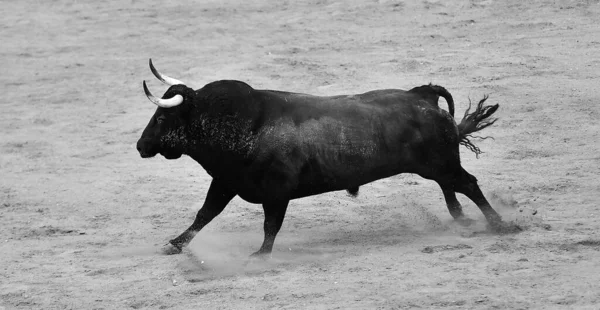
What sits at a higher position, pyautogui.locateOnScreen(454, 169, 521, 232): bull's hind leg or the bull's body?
the bull's body

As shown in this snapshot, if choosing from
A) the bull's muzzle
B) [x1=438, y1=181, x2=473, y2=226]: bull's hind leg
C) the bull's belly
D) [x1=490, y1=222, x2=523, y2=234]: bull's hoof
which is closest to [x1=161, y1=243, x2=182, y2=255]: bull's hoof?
the bull's muzzle

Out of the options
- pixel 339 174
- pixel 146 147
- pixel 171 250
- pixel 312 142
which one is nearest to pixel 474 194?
pixel 339 174

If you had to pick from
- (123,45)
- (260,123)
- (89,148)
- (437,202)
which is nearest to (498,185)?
(437,202)

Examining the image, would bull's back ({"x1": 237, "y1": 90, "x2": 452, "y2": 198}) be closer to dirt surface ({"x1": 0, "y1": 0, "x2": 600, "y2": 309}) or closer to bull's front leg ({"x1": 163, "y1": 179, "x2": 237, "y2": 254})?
bull's front leg ({"x1": 163, "y1": 179, "x2": 237, "y2": 254})

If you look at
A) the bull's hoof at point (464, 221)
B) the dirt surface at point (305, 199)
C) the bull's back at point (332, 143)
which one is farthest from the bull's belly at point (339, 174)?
the bull's hoof at point (464, 221)

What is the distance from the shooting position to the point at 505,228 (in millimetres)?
8688

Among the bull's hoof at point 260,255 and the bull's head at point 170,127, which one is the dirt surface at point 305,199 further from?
the bull's head at point 170,127

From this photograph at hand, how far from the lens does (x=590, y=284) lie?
7.36 meters

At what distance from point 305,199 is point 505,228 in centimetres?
208

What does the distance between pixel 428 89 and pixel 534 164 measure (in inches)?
75.8

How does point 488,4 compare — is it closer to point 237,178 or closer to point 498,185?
point 498,185

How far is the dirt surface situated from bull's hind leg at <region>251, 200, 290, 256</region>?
0.58ft

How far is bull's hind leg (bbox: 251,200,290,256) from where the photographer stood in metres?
8.51

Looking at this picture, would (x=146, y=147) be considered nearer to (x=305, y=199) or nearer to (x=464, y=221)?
(x=305, y=199)
